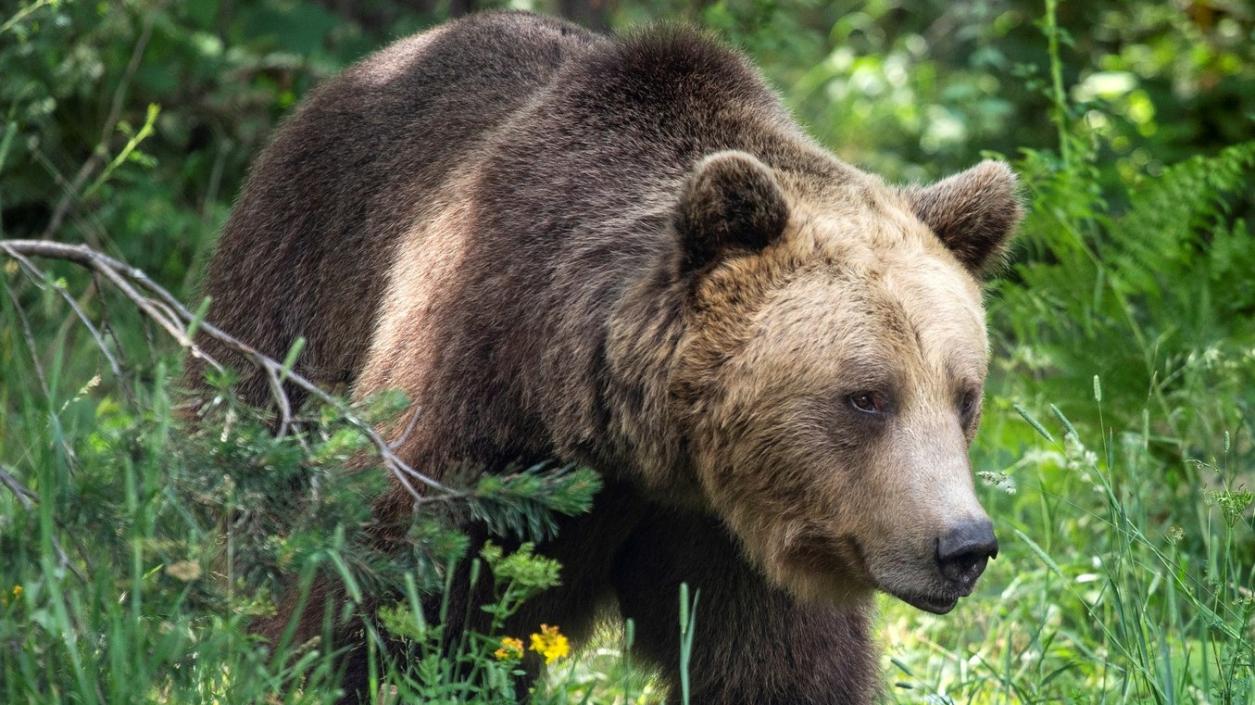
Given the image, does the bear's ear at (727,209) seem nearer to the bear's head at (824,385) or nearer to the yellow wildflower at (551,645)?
the bear's head at (824,385)

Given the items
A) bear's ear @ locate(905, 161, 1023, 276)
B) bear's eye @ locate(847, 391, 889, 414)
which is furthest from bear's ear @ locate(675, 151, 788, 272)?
bear's ear @ locate(905, 161, 1023, 276)

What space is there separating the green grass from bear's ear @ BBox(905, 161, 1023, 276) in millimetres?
583

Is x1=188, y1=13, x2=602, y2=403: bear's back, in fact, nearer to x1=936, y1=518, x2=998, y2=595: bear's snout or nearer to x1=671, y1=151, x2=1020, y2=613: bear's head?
x1=671, y1=151, x2=1020, y2=613: bear's head

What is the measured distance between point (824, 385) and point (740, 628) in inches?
36.1

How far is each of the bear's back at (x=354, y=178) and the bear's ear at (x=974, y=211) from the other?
136 cm

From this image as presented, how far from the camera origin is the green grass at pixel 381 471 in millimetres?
3148

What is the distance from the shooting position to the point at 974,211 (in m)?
4.29

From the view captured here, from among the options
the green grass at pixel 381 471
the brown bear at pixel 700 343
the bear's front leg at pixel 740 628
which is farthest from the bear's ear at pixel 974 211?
the bear's front leg at pixel 740 628

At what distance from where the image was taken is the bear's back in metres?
4.87

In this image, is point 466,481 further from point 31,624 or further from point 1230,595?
point 1230,595

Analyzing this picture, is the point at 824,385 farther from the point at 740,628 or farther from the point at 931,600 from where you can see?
the point at 740,628

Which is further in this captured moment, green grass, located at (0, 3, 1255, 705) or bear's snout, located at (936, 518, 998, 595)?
bear's snout, located at (936, 518, 998, 595)

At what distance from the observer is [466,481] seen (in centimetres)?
374

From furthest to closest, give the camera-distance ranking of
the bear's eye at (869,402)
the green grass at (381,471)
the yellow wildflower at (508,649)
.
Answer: the bear's eye at (869,402) < the yellow wildflower at (508,649) < the green grass at (381,471)
